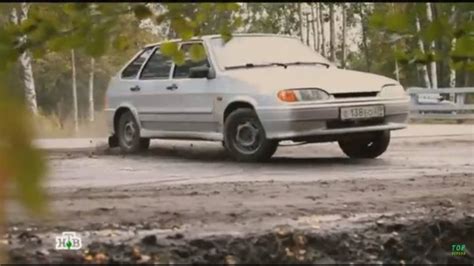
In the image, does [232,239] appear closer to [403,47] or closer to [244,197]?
[403,47]

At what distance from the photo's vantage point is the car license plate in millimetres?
7188

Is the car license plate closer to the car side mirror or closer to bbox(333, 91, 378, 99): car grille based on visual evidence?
bbox(333, 91, 378, 99): car grille

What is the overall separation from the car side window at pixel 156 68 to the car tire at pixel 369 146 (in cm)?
195

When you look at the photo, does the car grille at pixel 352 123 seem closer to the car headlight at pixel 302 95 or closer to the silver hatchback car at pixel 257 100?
the silver hatchback car at pixel 257 100

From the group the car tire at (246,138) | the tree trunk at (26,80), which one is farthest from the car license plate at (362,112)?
the tree trunk at (26,80)

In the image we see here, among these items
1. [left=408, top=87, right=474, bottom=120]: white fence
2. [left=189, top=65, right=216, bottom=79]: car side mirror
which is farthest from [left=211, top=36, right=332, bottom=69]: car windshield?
[left=408, top=87, right=474, bottom=120]: white fence

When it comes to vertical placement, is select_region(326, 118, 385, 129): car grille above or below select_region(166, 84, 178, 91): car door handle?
below

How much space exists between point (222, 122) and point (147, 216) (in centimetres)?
410

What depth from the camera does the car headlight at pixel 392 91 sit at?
7533mm

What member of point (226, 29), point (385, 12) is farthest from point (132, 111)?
point (385, 12)

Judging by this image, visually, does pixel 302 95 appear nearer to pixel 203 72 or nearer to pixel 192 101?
pixel 203 72

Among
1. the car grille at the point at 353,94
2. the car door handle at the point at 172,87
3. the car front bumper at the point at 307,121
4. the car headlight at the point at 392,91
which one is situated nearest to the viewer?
the car front bumper at the point at 307,121

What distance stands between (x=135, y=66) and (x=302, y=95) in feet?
7.96

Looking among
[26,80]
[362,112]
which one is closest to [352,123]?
[362,112]
